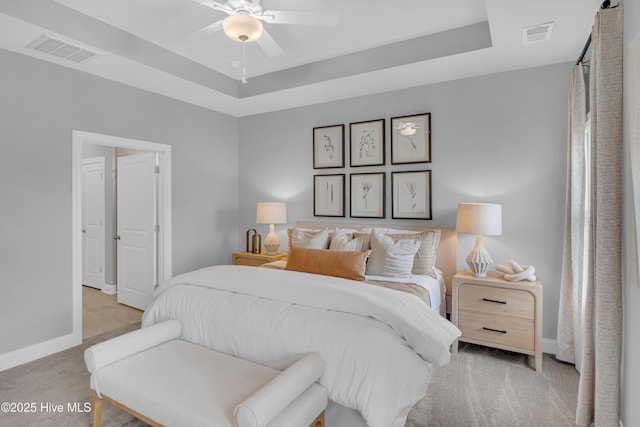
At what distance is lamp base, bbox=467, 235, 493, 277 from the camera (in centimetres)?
305

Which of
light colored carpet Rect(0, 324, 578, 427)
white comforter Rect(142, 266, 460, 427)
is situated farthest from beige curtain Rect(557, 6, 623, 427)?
white comforter Rect(142, 266, 460, 427)

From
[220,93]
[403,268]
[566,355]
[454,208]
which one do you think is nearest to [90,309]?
[220,93]

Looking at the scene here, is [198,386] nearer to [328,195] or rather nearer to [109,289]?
[328,195]

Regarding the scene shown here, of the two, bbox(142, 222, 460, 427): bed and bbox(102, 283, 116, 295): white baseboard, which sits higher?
bbox(142, 222, 460, 427): bed

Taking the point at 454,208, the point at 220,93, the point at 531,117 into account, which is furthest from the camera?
the point at 220,93

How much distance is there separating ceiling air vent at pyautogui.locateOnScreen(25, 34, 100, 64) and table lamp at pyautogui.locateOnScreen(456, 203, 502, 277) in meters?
3.48

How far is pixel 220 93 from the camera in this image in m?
4.08

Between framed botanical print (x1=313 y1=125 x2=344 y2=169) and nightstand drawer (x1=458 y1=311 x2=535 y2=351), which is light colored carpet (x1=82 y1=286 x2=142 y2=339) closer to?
framed botanical print (x1=313 y1=125 x2=344 y2=169)

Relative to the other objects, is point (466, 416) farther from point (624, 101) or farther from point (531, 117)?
point (531, 117)

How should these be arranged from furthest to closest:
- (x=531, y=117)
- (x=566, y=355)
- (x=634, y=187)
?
(x=531, y=117) → (x=566, y=355) → (x=634, y=187)

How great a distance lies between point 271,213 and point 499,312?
2.67 meters

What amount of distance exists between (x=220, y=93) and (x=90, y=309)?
315 centimetres

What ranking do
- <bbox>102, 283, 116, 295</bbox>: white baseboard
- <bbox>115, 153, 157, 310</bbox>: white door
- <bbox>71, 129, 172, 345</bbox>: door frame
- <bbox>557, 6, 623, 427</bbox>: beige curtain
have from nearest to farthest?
1. <bbox>557, 6, 623, 427</bbox>: beige curtain
2. <bbox>71, 129, 172, 345</bbox>: door frame
3. <bbox>115, 153, 157, 310</bbox>: white door
4. <bbox>102, 283, 116, 295</bbox>: white baseboard

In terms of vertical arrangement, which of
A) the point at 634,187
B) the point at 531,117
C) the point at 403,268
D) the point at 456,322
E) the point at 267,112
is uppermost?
the point at 267,112
